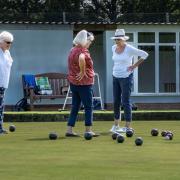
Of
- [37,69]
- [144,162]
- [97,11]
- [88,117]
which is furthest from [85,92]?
[97,11]

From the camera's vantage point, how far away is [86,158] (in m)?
7.89

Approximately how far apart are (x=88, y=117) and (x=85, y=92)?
372 mm

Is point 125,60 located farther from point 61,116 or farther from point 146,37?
point 146,37

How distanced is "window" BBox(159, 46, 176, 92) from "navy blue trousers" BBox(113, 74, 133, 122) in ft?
44.5

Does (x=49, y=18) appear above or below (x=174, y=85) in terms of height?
above

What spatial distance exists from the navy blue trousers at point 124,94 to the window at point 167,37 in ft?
43.6

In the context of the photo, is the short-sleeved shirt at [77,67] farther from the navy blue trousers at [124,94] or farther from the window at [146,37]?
the window at [146,37]

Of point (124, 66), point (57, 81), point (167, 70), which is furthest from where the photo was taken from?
point (167, 70)

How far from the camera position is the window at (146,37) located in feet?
80.5

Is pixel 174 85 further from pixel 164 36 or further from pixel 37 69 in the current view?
pixel 37 69

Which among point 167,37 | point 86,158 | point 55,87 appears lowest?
point 55,87

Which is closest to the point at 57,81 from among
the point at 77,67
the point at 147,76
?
the point at 147,76

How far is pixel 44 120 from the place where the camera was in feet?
50.7

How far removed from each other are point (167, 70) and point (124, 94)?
14.3 m
